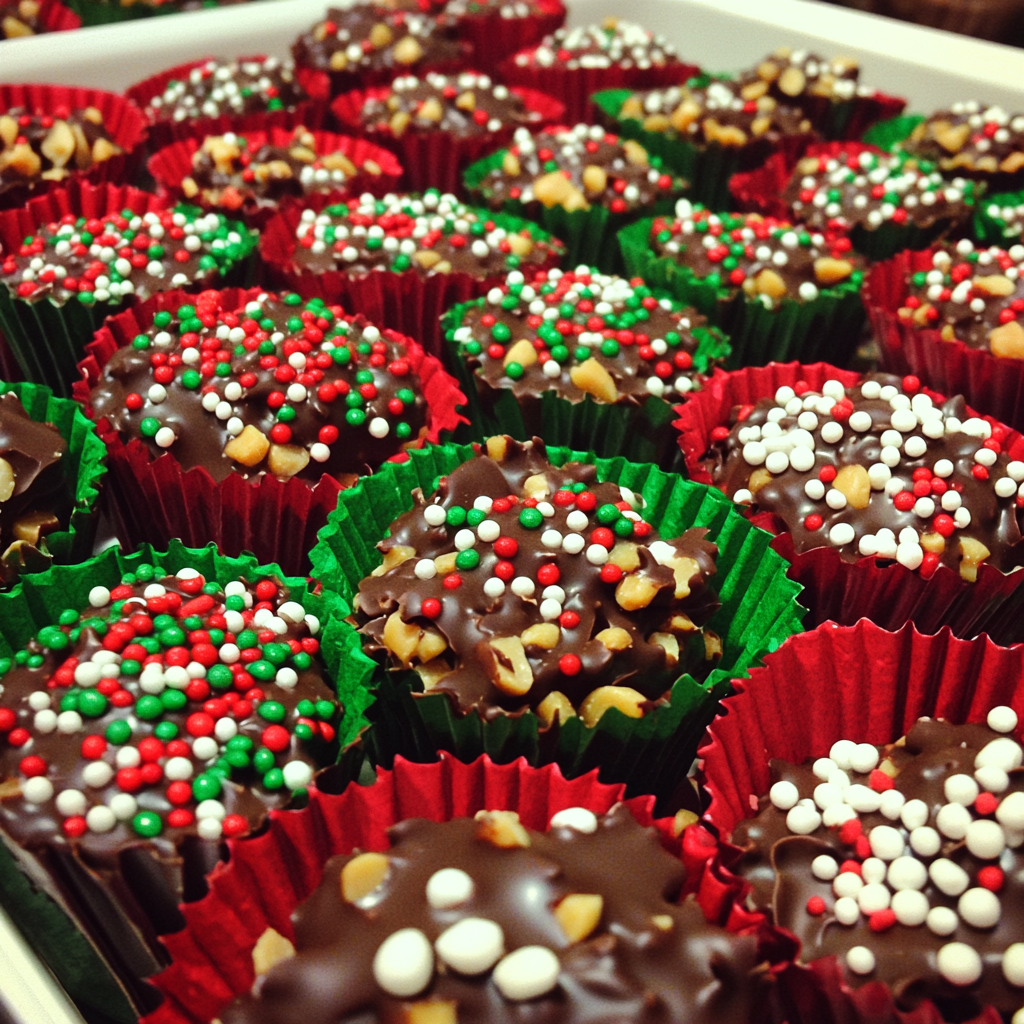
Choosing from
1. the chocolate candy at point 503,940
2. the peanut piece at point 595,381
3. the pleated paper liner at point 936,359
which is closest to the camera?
the chocolate candy at point 503,940

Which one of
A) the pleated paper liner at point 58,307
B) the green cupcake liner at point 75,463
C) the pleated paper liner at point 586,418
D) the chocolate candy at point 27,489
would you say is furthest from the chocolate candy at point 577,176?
the chocolate candy at point 27,489

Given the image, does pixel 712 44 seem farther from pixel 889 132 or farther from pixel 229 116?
pixel 229 116

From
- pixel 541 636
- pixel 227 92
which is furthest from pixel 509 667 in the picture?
pixel 227 92

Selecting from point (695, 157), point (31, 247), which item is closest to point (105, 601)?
point (31, 247)

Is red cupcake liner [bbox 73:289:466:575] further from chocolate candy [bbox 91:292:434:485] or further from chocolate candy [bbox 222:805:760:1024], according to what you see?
chocolate candy [bbox 222:805:760:1024]

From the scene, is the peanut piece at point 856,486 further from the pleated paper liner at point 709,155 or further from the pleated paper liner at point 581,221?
the pleated paper liner at point 709,155

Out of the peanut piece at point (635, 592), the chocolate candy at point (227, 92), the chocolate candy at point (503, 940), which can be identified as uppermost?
the chocolate candy at point (227, 92)
